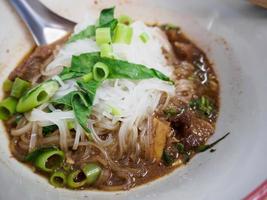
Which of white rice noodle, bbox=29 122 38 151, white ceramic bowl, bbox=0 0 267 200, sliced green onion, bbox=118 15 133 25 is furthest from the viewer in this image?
sliced green onion, bbox=118 15 133 25

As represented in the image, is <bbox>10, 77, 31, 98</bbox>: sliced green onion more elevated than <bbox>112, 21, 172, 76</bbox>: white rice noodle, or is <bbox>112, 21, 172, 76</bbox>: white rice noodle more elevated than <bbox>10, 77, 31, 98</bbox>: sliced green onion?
<bbox>112, 21, 172, 76</bbox>: white rice noodle

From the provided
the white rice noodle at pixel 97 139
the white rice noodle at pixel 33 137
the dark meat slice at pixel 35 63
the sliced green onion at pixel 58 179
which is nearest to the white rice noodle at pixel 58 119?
the white rice noodle at pixel 33 137

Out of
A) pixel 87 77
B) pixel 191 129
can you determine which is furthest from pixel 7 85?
pixel 191 129

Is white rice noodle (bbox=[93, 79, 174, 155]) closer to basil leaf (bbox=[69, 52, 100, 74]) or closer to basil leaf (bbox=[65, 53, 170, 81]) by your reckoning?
basil leaf (bbox=[65, 53, 170, 81])

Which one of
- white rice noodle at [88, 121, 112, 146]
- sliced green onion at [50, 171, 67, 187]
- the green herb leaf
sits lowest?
sliced green onion at [50, 171, 67, 187]

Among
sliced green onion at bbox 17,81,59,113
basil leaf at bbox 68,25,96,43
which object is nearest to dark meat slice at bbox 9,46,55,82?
basil leaf at bbox 68,25,96,43

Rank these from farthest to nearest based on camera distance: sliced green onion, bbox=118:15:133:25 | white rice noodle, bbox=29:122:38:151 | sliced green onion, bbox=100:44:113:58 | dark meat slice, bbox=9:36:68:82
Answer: sliced green onion, bbox=118:15:133:25 < dark meat slice, bbox=9:36:68:82 < sliced green onion, bbox=100:44:113:58 < white rice noodle, bbox=29:122:38:151

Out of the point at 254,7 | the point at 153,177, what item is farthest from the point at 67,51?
the point at 254,7
